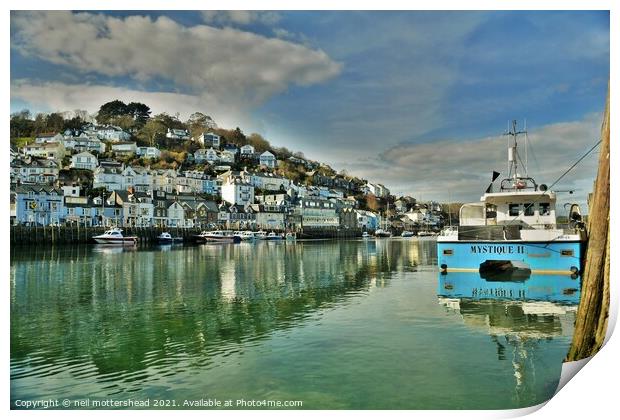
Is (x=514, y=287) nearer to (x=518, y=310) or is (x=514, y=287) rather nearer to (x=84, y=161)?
(x=518, y=310)

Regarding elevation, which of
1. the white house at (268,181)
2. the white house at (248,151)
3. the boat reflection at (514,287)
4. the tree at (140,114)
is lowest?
→ the boat reflection at (514,287)

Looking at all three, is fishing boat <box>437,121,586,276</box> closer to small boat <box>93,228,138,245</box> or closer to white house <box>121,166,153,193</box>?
small boat <box>93,228,138,245</box>

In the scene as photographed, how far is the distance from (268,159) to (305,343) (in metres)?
79.5

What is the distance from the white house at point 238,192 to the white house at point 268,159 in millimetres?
10828

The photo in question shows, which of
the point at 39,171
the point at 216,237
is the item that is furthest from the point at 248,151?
the point at 39,171

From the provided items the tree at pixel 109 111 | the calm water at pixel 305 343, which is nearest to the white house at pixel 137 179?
the tree at pixel 109 111

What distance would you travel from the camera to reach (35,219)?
4312 cm

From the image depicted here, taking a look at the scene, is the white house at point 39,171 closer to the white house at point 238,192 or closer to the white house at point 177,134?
the white house at point 238,192

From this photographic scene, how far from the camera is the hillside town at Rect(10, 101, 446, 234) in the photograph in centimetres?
5022

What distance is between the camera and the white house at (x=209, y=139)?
81.3 metres

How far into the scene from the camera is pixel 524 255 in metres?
13.6
